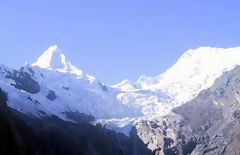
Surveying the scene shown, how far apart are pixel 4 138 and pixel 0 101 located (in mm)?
42406

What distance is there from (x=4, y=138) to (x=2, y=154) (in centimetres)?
749

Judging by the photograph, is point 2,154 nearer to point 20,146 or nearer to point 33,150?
point 20,146

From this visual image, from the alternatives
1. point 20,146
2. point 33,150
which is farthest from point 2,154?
point 33,150

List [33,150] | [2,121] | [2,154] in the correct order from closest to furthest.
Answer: [2,154] < [2,121] < [33,150]

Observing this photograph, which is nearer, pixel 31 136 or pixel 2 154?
pixel 2 154

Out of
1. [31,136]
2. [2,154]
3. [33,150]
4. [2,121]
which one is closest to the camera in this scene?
[2,154]

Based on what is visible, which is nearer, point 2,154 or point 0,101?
point 2,154

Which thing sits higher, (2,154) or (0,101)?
(0,101)

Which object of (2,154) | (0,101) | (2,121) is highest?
(0,101)

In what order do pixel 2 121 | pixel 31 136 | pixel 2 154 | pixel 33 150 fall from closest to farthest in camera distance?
pixel 2 154 < pixel 2 121 < pixel 33 150 < pixel 31 136

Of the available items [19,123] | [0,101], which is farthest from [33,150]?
[19,123]

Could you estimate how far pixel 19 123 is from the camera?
194 metres

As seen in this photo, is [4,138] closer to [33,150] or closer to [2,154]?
[2,154]

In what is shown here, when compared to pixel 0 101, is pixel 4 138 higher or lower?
lower
